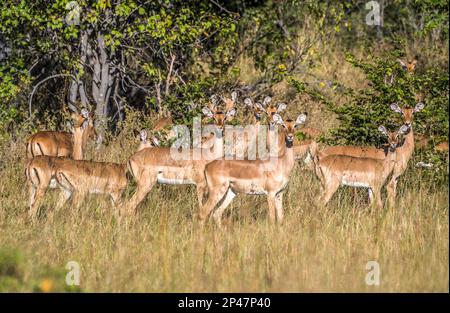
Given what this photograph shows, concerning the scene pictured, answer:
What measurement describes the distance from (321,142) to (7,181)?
12.0ft

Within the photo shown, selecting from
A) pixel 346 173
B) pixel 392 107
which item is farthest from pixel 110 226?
pixel 392 107

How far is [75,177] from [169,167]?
0.95 metres

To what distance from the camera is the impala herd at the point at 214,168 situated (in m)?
9.13

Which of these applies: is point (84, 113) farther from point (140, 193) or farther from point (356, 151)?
A: point (356, 151)

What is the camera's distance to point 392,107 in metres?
10.2

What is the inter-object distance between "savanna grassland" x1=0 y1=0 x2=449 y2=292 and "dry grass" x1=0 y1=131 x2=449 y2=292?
2 cm

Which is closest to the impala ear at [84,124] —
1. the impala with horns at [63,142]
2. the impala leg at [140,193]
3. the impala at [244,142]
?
the impala with horns at [63,142]

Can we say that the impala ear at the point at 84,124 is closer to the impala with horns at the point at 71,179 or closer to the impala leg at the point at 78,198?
the impala with horns at the point at 71,179

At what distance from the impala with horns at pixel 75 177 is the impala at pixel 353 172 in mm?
2054

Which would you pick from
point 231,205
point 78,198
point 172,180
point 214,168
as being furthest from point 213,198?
point 78,198

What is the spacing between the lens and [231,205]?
376 inches

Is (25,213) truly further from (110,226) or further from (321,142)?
(321,142)

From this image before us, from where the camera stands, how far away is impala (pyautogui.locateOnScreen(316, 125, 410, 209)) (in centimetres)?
997

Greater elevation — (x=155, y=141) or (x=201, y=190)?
(x=155, y=141)
